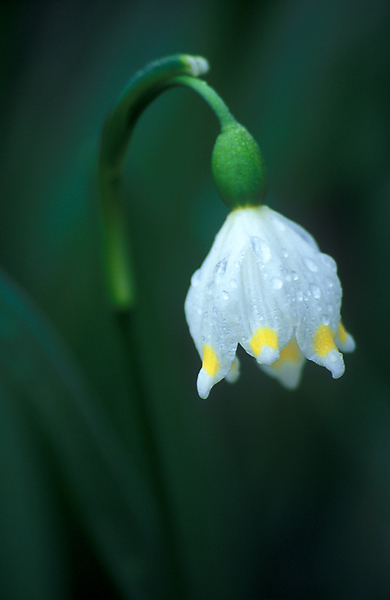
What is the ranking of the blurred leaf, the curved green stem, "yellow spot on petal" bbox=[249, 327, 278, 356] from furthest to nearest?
1. the blurred leaf
2. the curved green stem
3. "yellow spot on petal" bbox=[249, 327, 278, 356]

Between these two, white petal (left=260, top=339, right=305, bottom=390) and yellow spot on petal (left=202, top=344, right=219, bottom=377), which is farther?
white petal (left=260, top=339, right=305, bottom=390)

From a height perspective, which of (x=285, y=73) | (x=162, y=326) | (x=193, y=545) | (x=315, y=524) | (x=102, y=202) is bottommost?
(x=315, y=524)

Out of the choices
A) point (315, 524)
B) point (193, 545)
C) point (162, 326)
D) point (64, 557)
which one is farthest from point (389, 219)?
point (64, 557)

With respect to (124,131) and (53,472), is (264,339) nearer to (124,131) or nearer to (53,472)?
(124,131)

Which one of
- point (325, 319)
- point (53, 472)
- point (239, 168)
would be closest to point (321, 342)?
point (325, 319)

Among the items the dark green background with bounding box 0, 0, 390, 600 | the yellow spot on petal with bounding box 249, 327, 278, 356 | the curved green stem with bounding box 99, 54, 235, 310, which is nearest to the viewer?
the yellow spot on petal with bounding box 249, 327, 278, 356

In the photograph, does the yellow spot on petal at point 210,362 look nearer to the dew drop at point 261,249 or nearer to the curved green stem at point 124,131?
the dew drop at point 261,249

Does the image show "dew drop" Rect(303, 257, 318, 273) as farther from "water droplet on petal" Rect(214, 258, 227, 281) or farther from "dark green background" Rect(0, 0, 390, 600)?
"dark green background" Rect(0, 0, 390, 600)

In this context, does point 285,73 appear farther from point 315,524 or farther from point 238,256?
point 315,524

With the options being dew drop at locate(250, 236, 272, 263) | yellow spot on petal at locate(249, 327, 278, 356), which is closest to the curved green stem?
dew drop at locate(250, 236, 272, 263)
